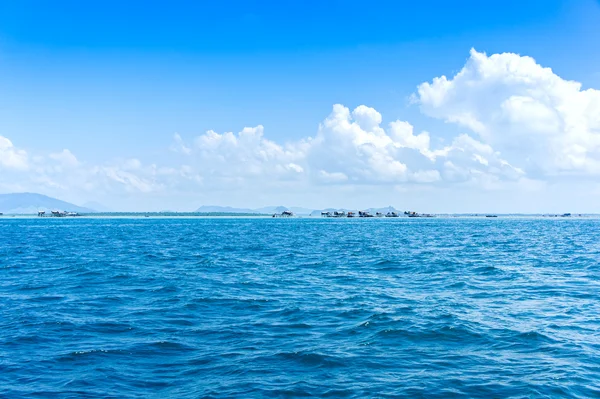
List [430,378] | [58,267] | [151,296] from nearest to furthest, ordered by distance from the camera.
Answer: [430,378] → [151,296] → [58,267]

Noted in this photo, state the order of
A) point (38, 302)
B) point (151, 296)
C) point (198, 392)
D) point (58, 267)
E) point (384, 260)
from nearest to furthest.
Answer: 1. point (198, 392)
2. point (38, 302)
3. point (151, 296)
4. point (58, 267)
5. point (384, 260)

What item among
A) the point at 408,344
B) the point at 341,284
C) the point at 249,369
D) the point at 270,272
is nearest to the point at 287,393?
the point at 249,369

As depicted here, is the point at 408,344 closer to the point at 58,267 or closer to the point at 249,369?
the point at 249,369

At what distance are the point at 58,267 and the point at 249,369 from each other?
4052 centimetres

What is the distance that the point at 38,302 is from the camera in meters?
31.2

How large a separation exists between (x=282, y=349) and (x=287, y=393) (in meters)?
4.90

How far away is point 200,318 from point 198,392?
1099 centimetres

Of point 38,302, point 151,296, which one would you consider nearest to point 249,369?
point 151,296

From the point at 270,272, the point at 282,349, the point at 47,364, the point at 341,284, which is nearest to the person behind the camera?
the point at 47,364

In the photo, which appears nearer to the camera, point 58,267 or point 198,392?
point 198,392

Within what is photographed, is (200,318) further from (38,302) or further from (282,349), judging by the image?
(38,302)

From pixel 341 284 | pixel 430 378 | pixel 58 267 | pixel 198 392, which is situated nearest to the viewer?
pixel 198 392

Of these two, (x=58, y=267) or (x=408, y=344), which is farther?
(x=58, y=267)

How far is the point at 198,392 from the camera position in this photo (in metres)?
16.2
